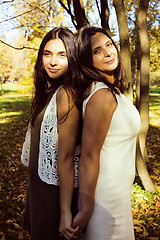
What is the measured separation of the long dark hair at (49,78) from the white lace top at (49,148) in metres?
0.15

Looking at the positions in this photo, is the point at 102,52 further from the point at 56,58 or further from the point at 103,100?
the point at 103,100

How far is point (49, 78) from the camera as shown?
168 centimetres

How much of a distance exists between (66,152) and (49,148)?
5.0 inches

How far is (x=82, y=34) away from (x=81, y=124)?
57cm

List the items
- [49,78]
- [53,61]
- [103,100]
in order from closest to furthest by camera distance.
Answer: [103,100], [53,61], [49,78]

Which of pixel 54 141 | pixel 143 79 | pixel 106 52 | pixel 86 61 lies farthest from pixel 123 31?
pixel 54 141

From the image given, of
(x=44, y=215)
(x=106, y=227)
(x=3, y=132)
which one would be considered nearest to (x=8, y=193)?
(x=44, y=215)

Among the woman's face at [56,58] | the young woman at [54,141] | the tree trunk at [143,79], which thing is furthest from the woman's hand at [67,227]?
the tree trunk at [143,79]

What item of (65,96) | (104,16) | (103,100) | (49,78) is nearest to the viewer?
(103,100)

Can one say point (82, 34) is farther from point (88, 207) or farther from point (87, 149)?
point (88, 207)

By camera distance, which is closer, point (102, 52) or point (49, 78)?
point (102, 52)

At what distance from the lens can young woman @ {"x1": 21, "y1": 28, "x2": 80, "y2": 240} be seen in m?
1.32

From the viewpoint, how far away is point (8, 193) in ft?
13.6

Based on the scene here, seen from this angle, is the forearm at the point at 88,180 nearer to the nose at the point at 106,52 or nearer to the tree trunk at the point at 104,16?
the nose at the point at 106,52
